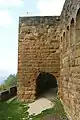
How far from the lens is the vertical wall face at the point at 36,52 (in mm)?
16555

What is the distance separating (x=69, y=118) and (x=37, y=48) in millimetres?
7121

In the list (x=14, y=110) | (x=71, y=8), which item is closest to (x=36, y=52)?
(x=14, y=110)

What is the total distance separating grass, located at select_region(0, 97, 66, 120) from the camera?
482 inches

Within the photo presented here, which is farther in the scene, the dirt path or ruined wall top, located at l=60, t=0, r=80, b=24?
the dirt path

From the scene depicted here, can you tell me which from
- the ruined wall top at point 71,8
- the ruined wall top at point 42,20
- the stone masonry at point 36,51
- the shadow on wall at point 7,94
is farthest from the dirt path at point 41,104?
the ruined wall top at point 71,8

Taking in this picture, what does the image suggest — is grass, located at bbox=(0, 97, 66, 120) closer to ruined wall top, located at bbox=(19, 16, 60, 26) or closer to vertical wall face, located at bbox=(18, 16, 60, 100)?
vertical wall face, located at bbox=(18, 16, 60, 100)

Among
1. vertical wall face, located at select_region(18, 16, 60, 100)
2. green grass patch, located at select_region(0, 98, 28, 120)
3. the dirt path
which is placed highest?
vertical wall face, located at select_region(18, 16, 60, 100)

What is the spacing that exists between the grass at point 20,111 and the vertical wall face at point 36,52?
3.38 ft

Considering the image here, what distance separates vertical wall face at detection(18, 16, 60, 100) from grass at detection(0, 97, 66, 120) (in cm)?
103

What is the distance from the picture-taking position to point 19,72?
16750 mm

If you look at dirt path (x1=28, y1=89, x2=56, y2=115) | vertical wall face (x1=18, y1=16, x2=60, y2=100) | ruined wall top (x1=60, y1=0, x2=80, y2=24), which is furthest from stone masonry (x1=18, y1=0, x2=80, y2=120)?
ruined wall top (x1=60, y1=0, x2=80, y2=24)

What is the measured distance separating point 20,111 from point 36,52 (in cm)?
405

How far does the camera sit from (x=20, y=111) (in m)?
14.0

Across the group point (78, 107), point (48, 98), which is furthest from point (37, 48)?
point (78, 107)
